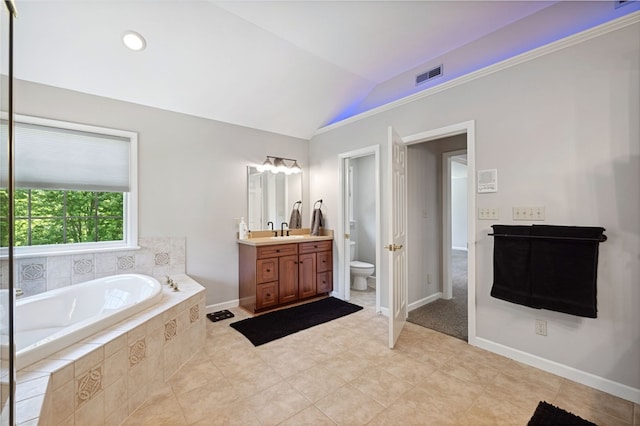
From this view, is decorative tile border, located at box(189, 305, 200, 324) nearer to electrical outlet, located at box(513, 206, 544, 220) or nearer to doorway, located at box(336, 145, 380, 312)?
doorway, located at box(336, 145, 380, 312)

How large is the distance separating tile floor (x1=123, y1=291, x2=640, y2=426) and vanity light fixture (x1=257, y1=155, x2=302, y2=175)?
2.25 metres

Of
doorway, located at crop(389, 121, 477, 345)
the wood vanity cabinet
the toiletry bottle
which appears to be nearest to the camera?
the wood vanity cabinet

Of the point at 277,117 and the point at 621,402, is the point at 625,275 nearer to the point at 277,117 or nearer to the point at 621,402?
the point at 621,402

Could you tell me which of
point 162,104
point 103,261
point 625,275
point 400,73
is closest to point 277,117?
point 162,104

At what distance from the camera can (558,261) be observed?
192cm

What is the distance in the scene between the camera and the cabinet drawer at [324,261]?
3.76 m

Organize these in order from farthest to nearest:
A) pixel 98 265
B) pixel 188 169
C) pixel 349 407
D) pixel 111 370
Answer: pixel 188 169 → pixel 98 265 → pixel 349 407 → pixel 111 370

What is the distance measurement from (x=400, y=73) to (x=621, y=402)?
3.45 m

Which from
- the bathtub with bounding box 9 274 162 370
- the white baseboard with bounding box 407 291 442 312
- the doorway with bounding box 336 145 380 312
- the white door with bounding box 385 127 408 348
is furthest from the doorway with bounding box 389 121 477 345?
the bathtub with bounding box 9 274 162 370

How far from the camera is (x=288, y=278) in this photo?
343 cm

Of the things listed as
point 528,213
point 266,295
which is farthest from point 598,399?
point 266,295

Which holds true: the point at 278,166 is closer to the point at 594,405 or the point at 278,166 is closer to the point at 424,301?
the point at 424,301

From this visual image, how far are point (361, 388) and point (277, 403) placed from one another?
0.58m

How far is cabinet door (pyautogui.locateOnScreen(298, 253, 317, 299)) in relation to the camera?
11.7 feet
